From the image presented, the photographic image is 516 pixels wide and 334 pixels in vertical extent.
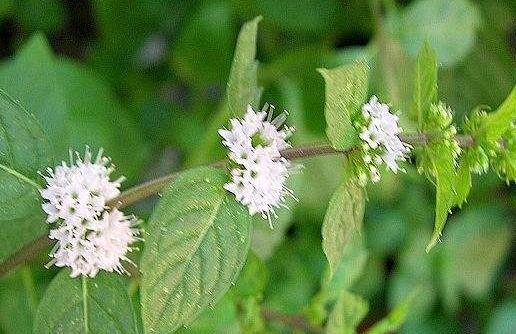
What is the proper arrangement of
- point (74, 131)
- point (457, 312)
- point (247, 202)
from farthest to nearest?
1. point (457, 312)
2. point (74, 131)
3. point (247, 202)

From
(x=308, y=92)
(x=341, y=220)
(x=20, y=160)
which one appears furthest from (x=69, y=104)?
(x=341, y=220)

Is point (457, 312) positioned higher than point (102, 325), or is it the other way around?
point (102, 325)

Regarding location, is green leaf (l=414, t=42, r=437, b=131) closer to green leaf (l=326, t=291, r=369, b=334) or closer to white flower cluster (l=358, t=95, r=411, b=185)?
white flower cluster (l=358, t=95, r=411, b=185)

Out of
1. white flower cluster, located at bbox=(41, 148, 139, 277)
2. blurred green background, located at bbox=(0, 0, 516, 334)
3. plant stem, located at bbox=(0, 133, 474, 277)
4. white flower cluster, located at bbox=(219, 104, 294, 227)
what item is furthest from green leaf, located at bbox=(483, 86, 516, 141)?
blurred green background, located at bbox=(0, 0, 516, 334)

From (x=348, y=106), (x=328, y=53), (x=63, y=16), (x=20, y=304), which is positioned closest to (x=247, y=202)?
(x=348, y=106)

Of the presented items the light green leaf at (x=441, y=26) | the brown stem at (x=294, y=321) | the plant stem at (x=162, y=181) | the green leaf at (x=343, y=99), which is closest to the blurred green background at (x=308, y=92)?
the light green leaf at (x=441, y=26)

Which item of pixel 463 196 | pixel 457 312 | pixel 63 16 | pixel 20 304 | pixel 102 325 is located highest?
pixel 63 16

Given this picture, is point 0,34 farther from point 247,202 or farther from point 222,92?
point 247,202
